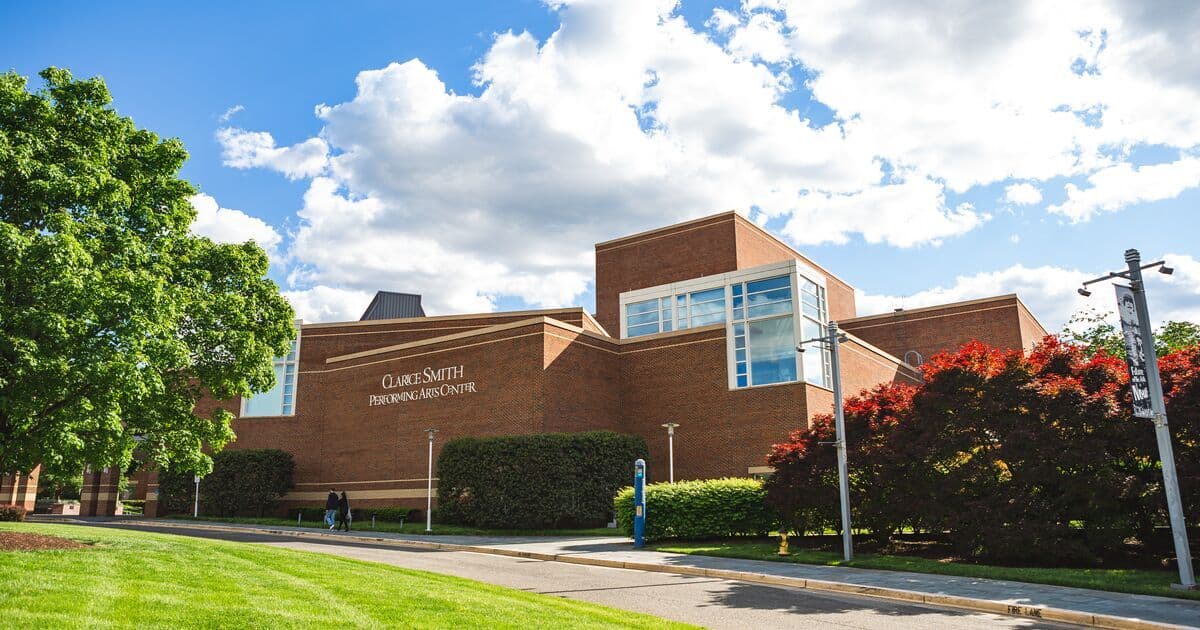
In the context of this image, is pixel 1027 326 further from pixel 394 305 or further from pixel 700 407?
pixel 394 305

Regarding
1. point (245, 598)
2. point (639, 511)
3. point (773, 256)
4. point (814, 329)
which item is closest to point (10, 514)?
point (639, 511)

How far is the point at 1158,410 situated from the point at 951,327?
34.0 meters

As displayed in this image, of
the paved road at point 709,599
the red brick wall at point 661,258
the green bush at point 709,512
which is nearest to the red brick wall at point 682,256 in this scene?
the red brick wall at point 661,258

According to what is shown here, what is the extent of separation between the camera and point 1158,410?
47.2 ft

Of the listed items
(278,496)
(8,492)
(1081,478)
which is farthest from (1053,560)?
(8,492)

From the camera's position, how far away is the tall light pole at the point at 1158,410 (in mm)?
13609

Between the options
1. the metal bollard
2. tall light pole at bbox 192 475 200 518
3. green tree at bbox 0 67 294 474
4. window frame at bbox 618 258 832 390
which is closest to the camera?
green tree at bbox 0 67 294 474

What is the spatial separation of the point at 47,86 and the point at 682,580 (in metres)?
16.8

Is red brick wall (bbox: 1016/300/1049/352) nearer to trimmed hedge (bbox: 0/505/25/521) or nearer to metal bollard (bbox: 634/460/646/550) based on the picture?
metal bollard (bbox: 634/460/646/550)

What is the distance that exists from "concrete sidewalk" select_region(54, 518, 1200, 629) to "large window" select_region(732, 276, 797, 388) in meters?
11.1

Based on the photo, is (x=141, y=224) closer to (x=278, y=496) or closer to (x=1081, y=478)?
(x=1081, y=478)

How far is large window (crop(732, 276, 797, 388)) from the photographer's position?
3198 centimetres

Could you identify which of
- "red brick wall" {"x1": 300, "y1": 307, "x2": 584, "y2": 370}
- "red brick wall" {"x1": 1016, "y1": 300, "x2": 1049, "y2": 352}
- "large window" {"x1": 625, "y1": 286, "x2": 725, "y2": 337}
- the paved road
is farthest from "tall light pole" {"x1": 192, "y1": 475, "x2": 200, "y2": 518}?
"red brick wall" {"x1": 1016, "y1": 300, "x2": 1049, "y2": 352}

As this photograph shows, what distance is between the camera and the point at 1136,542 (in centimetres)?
1828
